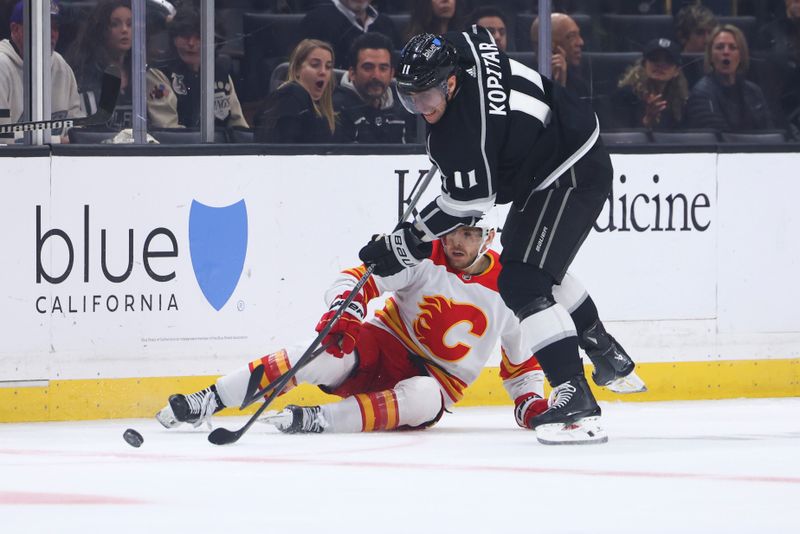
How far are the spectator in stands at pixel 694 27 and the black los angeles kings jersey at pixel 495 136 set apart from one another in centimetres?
207

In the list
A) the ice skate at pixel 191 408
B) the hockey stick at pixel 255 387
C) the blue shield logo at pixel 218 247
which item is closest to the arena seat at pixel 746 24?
the blue shield logo at pixel 218 247

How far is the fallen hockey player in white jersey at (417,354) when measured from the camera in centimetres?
444

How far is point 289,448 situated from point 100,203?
1301 millimetres

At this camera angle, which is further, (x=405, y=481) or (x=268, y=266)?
(x=268, y=266)

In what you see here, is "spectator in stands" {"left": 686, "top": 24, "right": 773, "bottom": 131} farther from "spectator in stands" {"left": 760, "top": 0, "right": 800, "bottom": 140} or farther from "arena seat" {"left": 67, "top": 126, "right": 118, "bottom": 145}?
"arena seat" {"left": 67, "top": 126, "right": 118, "bottom": 145}

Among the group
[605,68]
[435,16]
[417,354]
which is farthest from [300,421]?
[605,68]

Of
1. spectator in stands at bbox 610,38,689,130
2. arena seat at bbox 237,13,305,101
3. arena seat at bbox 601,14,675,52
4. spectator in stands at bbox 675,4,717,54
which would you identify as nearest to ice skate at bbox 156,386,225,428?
arena seat at bbox 237,13,305,101

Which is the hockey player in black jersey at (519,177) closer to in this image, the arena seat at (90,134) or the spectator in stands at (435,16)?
the arena seat at (90,134)

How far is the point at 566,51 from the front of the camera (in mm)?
5926

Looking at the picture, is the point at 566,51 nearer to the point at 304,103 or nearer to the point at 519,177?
the point at 304,103

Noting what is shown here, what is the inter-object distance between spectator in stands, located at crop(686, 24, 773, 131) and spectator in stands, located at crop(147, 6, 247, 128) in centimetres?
180

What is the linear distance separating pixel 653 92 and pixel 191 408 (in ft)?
8.26

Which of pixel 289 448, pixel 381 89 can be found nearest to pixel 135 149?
pixel 381 89

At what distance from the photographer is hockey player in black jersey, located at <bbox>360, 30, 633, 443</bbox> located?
4012 millimetres
